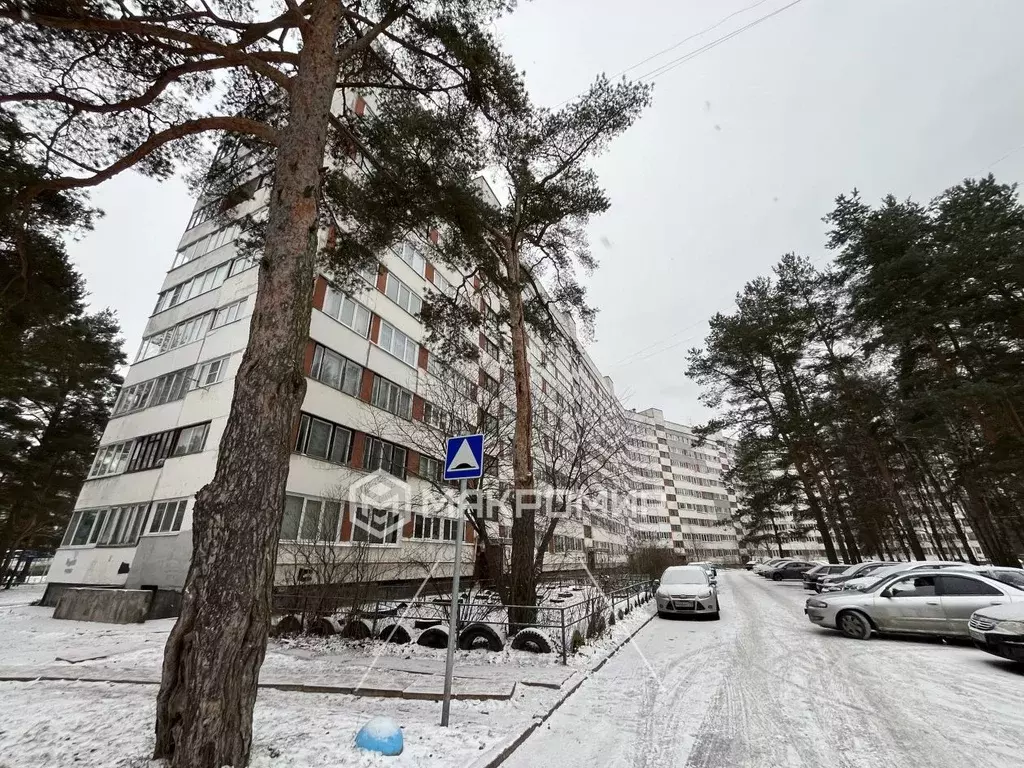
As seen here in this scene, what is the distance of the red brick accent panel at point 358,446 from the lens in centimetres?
1730

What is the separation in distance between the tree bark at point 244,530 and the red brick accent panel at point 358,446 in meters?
13.8

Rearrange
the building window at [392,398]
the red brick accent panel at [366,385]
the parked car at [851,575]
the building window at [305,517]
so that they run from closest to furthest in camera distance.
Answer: the building window at [305,517] → the parked car at [851,575] → the red brick accent panel at [366,385] → the building window at [392,398]

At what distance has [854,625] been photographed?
31.6ft

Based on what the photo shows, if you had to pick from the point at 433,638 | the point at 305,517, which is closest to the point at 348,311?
the point at 305,517

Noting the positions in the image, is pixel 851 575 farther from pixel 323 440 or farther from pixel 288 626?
pixel 323 440

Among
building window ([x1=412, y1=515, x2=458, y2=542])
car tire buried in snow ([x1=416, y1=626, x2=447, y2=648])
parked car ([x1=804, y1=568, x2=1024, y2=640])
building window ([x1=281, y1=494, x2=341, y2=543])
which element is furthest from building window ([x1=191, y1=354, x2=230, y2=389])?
parked car ([x1=804, y1=568, x2=1024, y2=640])

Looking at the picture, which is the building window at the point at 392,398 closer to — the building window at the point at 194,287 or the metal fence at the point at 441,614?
the building window at the point at 194,287

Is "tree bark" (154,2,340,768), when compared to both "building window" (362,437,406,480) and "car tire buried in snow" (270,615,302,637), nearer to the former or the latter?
"car tire buried in snow" (270,615,302,637)

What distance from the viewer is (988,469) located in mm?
17828

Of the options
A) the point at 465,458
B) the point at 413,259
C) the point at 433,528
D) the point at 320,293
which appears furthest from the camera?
the point at 413,259

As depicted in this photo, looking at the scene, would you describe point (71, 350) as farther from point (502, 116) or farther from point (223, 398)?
point (502, 116)

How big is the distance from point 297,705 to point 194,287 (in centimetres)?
2107

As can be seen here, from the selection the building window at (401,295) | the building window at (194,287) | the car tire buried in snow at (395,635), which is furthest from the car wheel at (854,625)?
the building window at (194,287)

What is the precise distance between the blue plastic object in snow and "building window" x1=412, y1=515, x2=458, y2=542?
16537 mm
